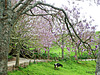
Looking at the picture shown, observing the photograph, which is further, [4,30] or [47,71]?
[47,71]

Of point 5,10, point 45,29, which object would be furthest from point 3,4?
point 45,29

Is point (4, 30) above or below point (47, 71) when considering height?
above

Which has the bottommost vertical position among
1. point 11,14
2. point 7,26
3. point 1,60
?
point 1,60

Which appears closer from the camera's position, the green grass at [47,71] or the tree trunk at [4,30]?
the tree trunk at [4,30]

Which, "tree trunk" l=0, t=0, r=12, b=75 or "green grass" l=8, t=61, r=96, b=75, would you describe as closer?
"tree trunk" l=0, t=0, r=12, b=75

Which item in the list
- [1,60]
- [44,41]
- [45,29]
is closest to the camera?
[1,60]

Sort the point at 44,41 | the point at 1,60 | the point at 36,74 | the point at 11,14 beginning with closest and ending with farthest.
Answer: the point at 1,60 → the point at 11,14 → the point at 36,74 → the point at 44,41

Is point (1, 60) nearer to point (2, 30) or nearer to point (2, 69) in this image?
point (2, 69)

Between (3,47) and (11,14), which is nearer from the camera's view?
(3,47)

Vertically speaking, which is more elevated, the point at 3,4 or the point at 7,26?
the point at 3,4

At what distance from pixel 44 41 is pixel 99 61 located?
13270 mm

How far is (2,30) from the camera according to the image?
299 cm

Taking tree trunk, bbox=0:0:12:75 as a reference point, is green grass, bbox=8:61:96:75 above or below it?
below

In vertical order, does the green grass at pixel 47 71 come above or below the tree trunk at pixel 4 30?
below
